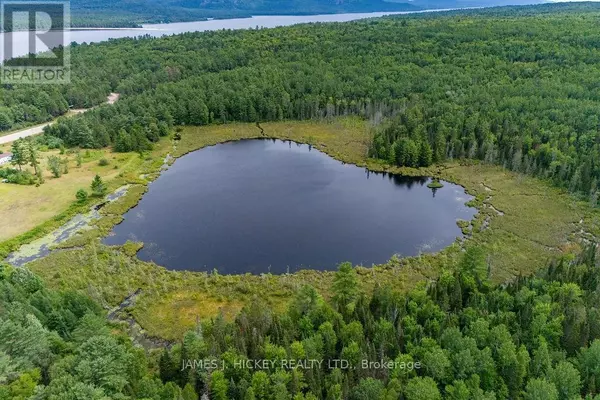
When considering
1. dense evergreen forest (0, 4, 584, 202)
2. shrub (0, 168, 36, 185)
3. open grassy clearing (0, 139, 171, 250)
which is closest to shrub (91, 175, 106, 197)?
open grassy clearing (0, 139, 171, 250)

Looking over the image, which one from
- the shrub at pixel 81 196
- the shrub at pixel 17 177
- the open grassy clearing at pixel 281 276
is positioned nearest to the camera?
the open grassy clearing at pixel 281 276

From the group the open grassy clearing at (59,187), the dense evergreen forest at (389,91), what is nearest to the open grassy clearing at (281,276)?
the open grassy clearing at (59,187)

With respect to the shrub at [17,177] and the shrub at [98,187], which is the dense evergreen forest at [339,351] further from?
the shrub at [17,177]

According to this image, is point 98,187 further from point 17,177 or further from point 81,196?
point 17,177

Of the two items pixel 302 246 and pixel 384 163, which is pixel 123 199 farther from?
pixel 384 163

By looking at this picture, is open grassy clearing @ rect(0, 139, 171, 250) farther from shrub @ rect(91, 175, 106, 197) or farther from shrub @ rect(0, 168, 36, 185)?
shrub @ rect(91, 175, 106, 197)

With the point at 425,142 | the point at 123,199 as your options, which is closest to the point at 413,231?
the point at 425,142

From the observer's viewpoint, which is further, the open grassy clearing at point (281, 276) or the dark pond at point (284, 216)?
the dark pond at point (284, 216)
